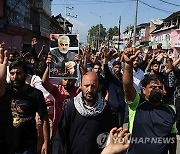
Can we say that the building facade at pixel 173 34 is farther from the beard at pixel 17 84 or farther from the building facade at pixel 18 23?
the beard at pixel 17 84

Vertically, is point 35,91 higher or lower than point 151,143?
higher

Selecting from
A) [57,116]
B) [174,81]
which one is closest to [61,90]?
[57,116]

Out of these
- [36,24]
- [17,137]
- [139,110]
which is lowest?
[17,137]

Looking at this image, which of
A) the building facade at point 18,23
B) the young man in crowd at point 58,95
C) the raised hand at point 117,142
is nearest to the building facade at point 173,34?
the building facade at point 18,23

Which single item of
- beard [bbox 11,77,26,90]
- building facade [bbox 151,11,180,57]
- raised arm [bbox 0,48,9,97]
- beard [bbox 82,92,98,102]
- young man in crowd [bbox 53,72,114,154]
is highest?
building facade [bbox 151,11,180,57]

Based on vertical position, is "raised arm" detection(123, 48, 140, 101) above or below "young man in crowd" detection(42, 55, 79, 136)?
above

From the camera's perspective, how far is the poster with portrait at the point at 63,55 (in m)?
5.48

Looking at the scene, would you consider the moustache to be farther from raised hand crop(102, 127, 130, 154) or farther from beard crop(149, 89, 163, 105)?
raised hand crop(102, 127, 130, 154)

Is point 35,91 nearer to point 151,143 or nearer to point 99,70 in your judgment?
point 151,143

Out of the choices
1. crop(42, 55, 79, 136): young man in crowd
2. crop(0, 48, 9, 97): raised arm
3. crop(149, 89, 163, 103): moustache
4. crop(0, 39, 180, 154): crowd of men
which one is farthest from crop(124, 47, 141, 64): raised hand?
crop(42, 55, 79, 136): young man in crowd

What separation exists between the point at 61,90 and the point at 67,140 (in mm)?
1428

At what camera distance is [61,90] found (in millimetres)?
5059

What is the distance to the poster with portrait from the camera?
548cm

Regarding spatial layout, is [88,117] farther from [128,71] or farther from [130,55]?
[130,55]
